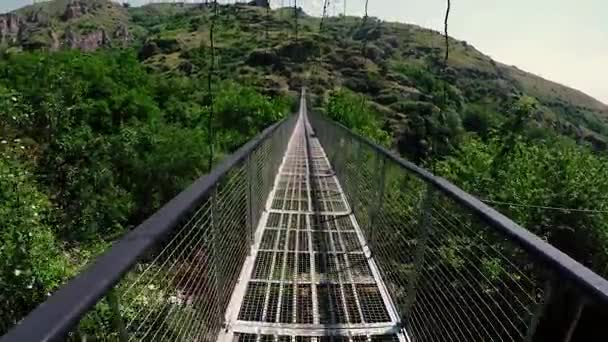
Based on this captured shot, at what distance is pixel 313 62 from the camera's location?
237 feet

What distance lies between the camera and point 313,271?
433 centimetres

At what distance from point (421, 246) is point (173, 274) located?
1.48m

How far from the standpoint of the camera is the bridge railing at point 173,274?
924mm

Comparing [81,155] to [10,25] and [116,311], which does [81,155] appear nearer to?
[116,311]

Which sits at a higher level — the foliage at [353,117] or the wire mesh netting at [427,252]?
the wire mesh netting at [427,252]

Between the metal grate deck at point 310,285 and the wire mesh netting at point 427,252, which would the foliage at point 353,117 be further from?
the metal grate deck at point 310,285

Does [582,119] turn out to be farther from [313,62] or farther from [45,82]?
[45,82]

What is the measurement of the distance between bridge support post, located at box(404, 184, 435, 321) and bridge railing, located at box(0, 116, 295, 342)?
3.80ft

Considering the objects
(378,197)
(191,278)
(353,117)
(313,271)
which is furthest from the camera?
(353,117)

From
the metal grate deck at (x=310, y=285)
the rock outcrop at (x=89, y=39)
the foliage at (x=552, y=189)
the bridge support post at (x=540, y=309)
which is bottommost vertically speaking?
the foliage at (x=552, y=189)

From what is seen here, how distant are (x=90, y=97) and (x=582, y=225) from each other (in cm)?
2873

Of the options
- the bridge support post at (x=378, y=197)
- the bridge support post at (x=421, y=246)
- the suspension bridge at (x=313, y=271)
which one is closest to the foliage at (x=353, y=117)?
the suspension bridge at (x=313, y=271)

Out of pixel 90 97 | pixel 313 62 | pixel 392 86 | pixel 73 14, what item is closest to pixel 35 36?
pixel 73 14

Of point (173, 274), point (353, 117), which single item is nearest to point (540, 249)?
point (173, 274)
